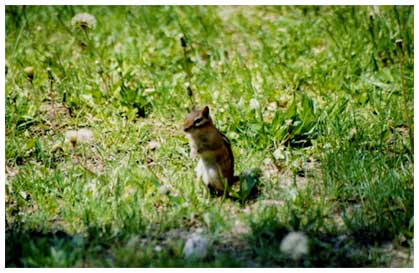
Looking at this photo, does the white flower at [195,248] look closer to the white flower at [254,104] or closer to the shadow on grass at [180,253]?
the shadow on grass at [180,253]

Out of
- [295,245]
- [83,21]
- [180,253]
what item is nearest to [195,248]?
[180,253]

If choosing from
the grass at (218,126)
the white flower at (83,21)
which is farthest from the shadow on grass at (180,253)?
the white flower at (83,21)

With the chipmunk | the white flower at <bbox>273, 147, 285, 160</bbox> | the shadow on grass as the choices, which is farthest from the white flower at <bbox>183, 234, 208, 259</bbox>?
the white flower at <bbox>273, 147, 285, 160</bbox>

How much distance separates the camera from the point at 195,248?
387 cm

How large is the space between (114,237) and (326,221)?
43.7 inches

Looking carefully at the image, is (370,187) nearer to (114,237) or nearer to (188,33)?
(114,237)

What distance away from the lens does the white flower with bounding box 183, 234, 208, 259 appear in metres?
3.84

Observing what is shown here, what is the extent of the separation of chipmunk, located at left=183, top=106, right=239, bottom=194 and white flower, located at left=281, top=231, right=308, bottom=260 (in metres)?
0.62

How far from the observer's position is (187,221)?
4230mm

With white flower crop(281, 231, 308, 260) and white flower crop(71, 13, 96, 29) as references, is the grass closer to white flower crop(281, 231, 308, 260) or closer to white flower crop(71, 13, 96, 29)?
white flower crop(281, 231, 308, 260)

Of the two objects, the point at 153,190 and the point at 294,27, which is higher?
the point at 294,27

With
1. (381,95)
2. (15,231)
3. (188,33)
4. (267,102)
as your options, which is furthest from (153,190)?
(188,33)

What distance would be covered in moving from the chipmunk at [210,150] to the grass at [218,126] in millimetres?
121

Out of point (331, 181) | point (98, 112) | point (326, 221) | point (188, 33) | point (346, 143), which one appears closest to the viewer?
point (326, 221)
